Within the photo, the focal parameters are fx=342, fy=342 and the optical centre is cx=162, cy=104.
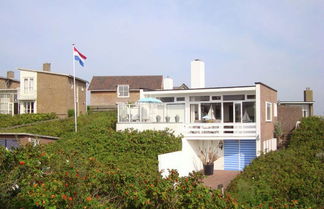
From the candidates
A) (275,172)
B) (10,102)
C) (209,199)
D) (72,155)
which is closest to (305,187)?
(275,172)

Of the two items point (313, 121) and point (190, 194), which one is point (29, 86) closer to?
point (313, 121)

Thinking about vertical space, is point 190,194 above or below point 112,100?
below

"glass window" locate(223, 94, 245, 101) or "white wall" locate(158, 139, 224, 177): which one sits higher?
"glass window" locate(223, 94, 245, 101)

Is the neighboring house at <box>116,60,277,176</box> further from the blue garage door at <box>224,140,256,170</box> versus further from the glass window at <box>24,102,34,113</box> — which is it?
the glass window at <box>24,102,34,113</box>

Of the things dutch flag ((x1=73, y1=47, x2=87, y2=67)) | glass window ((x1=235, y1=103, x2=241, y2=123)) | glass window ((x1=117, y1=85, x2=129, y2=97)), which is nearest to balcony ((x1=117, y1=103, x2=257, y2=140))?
glass window ((x1=235, y1=103, x2=241, y2=123))

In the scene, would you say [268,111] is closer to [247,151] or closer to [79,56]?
[247,151]

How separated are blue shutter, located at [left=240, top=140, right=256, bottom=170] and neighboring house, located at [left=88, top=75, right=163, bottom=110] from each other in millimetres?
19555

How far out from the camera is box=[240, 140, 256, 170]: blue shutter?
21.0 m

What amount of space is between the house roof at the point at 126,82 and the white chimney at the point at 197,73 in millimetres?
14295

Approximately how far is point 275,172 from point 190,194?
30.9 ft

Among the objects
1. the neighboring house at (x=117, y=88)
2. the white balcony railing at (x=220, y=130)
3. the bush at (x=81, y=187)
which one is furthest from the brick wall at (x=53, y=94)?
the bush at (x=81, y=187)

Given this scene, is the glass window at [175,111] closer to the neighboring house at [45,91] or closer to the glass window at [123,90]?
the neighboring house at [45,91]

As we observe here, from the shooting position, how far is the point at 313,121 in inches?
969

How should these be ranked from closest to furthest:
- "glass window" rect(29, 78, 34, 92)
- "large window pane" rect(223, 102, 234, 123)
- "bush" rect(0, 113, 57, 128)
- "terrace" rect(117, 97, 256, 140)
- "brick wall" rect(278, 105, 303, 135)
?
1. "terrace" rect(117, 97, 256, 140)
2. "large window pane" rect(223, 102, 234, 123)
3. "brick wall" rect(278, 105, 303, 135)
4. "bush" rect(0, 113, 57, 128)
5. "glass window" rect(29, 78, 34, 92)
